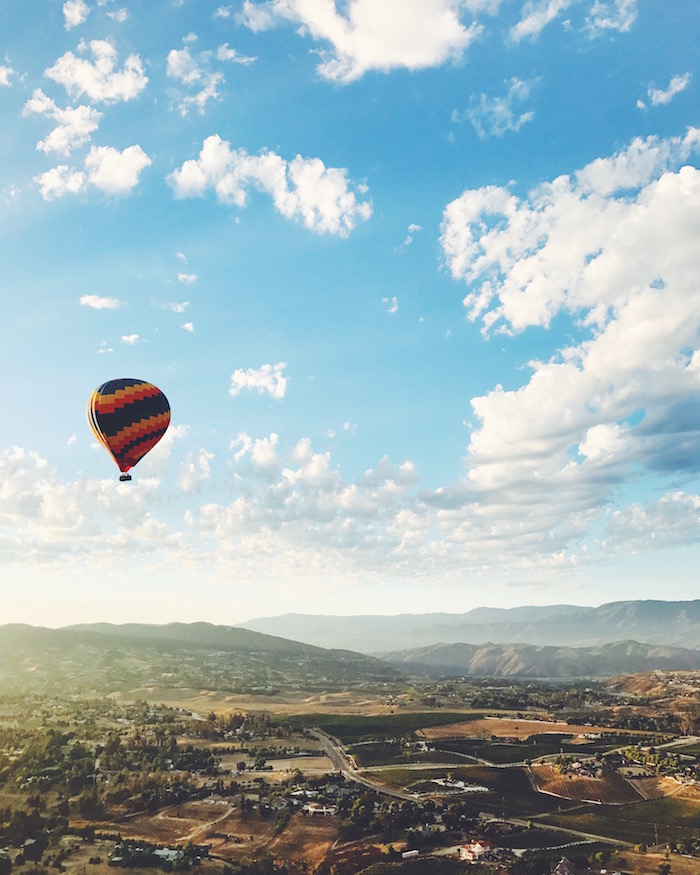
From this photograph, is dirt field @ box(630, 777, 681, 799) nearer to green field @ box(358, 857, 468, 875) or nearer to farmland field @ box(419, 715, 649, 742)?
farmland field @ box(419, 715, 649, 742)

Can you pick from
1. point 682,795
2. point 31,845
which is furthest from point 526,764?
point 31,845

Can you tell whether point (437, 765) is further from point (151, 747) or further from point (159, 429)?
point (159, 429)

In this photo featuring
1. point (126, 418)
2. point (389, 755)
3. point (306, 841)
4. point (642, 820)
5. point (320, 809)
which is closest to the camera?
point (126, 418)

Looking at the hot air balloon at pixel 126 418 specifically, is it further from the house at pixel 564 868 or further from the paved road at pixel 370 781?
the house at pixel 564 868

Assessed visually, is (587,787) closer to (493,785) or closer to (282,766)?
(493,785)

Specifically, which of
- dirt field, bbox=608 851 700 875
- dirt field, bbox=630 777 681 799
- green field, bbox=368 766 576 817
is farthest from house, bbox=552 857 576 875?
dirt field, bbox=630 777 681 799

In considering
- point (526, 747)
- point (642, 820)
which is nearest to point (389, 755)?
point (526, 747)
